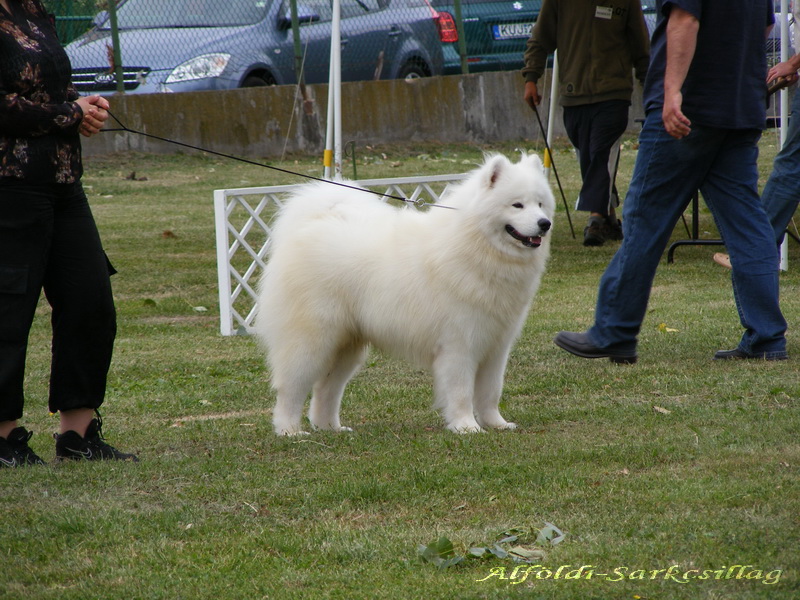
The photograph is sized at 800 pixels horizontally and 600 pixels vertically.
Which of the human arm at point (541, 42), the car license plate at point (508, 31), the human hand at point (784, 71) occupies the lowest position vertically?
the human hand at point (784, 71)

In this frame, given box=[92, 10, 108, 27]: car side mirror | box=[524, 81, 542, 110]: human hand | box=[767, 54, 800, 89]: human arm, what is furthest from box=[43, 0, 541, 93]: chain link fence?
box=[767, 54, 800, 89]: human arm

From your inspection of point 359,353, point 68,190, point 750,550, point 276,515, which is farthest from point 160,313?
point 750,550

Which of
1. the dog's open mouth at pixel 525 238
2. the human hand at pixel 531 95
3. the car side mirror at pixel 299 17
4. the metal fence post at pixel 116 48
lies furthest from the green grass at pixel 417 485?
the car side mirror at pixel 299 17

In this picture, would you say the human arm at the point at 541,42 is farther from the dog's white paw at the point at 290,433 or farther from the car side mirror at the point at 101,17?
the car side mirror at the point at 101,17

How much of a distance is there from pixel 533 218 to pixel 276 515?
1715 millimetres

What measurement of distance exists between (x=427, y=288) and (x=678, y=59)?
1707 millimetres

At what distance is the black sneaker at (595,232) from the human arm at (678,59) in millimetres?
4432

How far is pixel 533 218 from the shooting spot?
4281mm

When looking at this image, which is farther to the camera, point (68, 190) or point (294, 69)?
point (294, 69)

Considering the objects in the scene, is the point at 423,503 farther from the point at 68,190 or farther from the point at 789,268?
the point at 789,268

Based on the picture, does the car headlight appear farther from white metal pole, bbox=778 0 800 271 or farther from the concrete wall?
white metal pole, bbox=778 0 800 271

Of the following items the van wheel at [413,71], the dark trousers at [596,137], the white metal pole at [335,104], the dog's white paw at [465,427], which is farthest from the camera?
the van wheel at [413,71]

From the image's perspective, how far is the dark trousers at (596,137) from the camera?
8.67 meters

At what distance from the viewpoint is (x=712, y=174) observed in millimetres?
5219
